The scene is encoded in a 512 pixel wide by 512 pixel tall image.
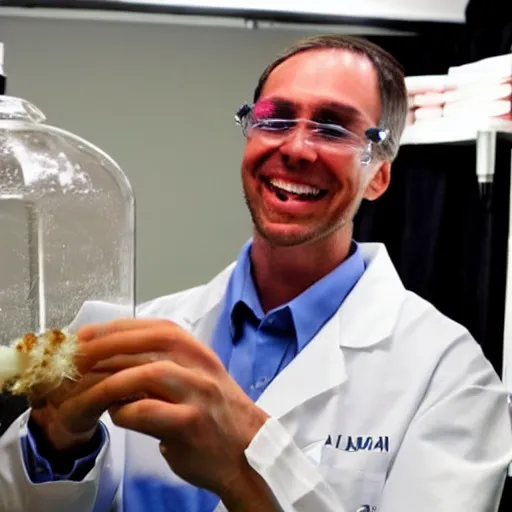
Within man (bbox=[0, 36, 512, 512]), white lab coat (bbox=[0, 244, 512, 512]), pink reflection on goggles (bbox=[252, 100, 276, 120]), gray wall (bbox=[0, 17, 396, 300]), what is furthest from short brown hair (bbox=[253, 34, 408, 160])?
gray wall (bbox=[0, 17, 396, 300])

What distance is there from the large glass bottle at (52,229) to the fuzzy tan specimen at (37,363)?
15cm

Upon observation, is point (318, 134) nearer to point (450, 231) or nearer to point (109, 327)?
point (109, 327)

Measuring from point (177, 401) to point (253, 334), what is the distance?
0.41 meters

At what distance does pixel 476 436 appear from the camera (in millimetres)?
825

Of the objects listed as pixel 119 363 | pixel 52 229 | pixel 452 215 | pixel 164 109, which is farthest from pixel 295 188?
pixel 164 109

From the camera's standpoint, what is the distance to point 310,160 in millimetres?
896

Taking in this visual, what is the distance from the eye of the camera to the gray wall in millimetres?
1737

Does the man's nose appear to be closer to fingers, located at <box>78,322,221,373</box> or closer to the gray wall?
fingers, located at <box>78,322,221,373</box>

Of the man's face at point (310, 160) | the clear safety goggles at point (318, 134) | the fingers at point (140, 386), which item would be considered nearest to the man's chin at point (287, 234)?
the man's face at point (310, 160)

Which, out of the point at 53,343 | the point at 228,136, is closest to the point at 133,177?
the point at 228,136

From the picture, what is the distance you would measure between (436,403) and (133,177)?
45.0 inches

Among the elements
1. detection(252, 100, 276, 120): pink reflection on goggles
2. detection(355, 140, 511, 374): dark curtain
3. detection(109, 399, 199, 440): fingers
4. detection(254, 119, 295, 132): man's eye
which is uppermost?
detection(252, 100, 276, 120): pink reflection on goggles

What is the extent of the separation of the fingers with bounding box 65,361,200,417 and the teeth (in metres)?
0.39

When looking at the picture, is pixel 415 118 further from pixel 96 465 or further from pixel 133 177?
pixel 96 465
